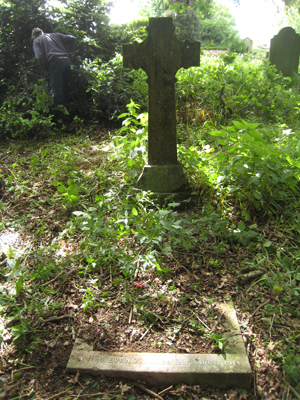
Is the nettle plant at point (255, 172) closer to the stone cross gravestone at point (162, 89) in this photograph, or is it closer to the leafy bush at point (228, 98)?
the stone cross gravestone at point (162, 89)

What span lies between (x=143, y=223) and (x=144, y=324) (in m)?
0.81

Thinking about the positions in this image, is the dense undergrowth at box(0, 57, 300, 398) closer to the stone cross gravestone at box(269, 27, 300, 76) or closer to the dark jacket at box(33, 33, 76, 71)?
the dark jacket at box(33, 33, 76, 71)

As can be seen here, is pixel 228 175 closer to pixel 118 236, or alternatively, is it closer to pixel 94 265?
pixel 118 236

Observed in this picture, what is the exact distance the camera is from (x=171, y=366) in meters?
1.55

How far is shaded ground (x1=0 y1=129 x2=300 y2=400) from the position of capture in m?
1.52

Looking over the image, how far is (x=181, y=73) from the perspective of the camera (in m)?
5.24

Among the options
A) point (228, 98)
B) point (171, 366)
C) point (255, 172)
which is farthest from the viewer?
point (228, 98)

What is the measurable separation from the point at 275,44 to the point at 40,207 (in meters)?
5.93

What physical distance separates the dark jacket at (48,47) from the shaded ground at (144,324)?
12.9ft

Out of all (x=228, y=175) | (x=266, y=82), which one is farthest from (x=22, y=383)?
(x=266, y=82)

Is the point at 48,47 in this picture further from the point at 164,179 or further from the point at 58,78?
the point at 164,179

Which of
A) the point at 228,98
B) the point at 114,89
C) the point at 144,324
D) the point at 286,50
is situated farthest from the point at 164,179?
the point at 286,50

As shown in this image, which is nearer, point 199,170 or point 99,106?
point 199,170

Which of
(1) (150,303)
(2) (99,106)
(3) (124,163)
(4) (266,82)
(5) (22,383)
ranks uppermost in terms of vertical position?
(4) (266,82)
